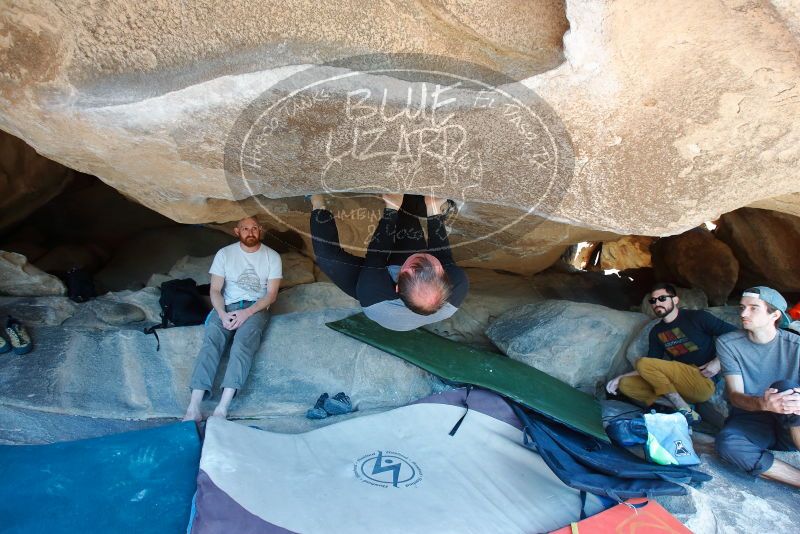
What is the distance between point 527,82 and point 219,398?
210cm

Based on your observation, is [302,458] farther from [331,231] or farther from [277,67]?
[277,67]

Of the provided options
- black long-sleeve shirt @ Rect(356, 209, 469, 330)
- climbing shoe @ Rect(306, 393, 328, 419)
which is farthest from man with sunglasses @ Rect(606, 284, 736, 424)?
climbing shoe @ Rect(306, 393, 328, 419)

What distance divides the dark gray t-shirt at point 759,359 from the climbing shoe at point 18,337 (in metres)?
3.46

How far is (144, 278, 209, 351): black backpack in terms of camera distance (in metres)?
3.18

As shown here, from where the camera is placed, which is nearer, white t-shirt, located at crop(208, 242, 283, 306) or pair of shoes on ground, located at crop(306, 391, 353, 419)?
pair of shoes on ground, located at crop(306, 391, 353, 419)

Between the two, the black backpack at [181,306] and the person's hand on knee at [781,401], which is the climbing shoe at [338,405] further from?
the person's hand on knee at [781,401]

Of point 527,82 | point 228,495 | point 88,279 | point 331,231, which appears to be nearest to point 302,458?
point 228,495

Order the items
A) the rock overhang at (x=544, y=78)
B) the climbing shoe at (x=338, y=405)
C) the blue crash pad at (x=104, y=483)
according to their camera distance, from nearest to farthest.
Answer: the rock overhang at (x=544, y=78), the blue crash pad at (x=104, y=483), the climbing shoe at (x=338, y=405)

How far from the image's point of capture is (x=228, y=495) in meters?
1.94

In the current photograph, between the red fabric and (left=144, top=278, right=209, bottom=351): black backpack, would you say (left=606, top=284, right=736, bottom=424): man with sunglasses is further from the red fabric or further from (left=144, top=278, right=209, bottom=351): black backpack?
(left=144, top=278, right=209, bottom=351): black backpack

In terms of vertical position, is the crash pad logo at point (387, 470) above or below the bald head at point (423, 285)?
below

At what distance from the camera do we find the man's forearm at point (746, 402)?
2291 millimetres

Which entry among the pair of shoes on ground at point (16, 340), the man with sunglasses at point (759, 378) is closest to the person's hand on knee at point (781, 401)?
the man with sunglasses at point (759, 378)

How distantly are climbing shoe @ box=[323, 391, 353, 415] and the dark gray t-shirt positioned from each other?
177 centimetres
